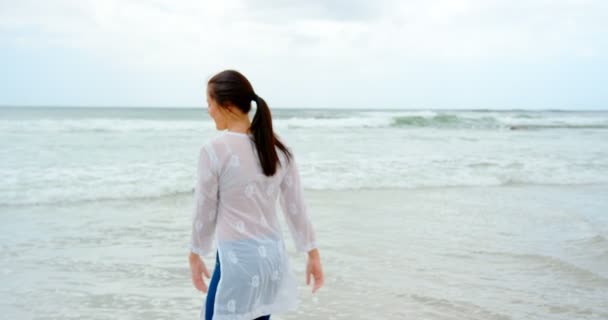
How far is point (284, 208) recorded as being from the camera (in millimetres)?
2000

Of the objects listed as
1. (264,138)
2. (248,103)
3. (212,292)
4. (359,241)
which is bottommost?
(359,241)

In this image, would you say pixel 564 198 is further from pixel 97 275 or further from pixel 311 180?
pixel 97 275

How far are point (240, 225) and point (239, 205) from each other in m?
0.07

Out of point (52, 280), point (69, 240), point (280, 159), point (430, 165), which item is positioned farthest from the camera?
point (430, 165)

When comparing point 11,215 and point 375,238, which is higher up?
point 375,238

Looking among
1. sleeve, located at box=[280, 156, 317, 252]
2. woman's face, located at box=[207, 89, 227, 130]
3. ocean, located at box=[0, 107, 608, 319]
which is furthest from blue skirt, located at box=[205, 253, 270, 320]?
ocean, located at box=[0, 107, 608, 319]

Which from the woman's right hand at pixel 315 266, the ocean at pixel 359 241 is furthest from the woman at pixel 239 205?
the ocean at pixel 359 241

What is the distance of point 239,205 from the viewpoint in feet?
5.93

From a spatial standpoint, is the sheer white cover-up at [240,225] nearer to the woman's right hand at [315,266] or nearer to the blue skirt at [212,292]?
the blue skirt at [212,292]

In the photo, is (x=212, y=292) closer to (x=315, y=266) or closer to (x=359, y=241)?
(x=315, y=266)

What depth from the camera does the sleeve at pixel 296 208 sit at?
194 cm

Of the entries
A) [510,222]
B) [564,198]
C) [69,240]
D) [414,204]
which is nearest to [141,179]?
[69,240]

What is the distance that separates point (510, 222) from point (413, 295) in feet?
9.89

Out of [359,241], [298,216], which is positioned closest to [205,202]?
[298,216]
